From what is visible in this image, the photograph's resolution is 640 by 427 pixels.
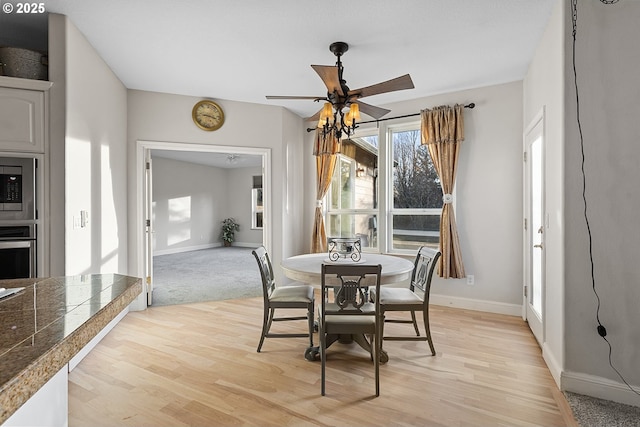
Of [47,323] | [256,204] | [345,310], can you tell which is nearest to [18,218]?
[47,323]

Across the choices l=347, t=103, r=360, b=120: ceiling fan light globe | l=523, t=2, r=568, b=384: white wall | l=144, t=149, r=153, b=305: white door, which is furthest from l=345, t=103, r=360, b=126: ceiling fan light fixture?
l=144, t=149, r=153, b=305: white door

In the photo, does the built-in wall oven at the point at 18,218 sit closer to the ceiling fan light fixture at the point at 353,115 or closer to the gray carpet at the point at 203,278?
the gray carpet at the point at 203,278

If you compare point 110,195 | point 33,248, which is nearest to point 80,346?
point 33,248

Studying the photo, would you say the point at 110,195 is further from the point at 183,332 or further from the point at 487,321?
the point at 487,321

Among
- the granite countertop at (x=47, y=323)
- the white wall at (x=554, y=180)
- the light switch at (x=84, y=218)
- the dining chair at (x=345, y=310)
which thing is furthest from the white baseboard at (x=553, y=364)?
the light switch at (x=84, y=218)

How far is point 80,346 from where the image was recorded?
794 millimetres

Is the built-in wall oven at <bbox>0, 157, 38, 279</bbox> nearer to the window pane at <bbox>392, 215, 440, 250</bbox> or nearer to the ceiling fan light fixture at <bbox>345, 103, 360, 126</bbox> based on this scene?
the ceiling fan light fixture at <bbox>345, 103, 360, 126</bbox>

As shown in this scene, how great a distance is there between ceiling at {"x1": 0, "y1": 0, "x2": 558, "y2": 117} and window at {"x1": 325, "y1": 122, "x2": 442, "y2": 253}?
88cm

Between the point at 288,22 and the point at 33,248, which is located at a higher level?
the point at 288,22

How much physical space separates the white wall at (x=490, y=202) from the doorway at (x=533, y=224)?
179 mm

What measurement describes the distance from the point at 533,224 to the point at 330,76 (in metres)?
2.45

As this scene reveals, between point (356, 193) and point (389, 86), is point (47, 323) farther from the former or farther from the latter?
point (356, 193)

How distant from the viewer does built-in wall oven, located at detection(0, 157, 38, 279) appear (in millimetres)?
2414

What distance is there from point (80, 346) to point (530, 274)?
3724 millimetres
